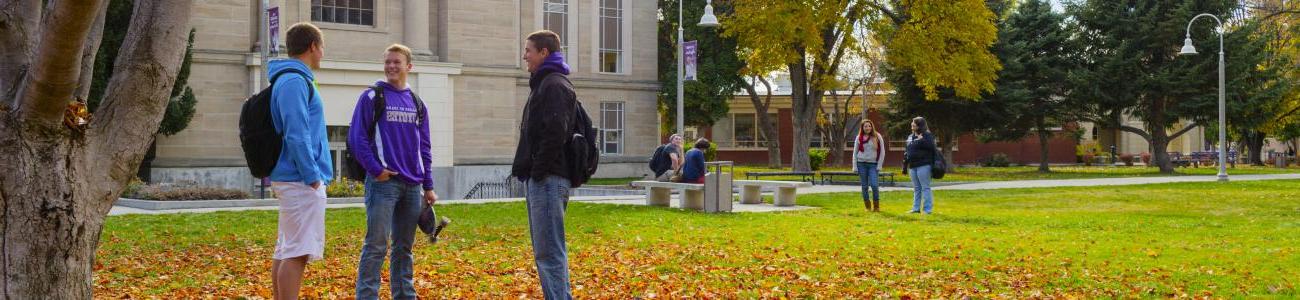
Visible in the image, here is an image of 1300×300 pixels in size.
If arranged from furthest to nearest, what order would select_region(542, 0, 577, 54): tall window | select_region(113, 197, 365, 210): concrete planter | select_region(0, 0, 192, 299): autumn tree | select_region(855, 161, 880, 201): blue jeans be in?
select_region(542, 0, 577, 54): tall window
select_region(113, 197, 365, 210): concrete planter
select_region(855, 161, 880, 201): blue jeans
select_region(0, 0, 192, 299): autumn tree

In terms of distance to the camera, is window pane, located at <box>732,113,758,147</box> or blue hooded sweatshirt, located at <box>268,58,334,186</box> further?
window pane, located at <box>732,113,758,147</box>

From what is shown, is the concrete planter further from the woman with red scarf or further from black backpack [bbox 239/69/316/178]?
black backpack [bbox 239/69/316/178]

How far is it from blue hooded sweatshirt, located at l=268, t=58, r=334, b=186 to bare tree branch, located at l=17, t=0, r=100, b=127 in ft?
3.27

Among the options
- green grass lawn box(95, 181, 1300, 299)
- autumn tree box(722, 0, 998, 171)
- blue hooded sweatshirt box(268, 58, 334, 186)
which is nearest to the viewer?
blue hooded sweatshirt box(268, 58, 334, 186)

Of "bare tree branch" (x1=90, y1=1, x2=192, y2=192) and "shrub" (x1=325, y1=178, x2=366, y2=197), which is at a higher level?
"bare tree branch" (x1=90, y1=1, x2=192, y2=192)

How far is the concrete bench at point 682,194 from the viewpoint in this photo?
18.8 meters

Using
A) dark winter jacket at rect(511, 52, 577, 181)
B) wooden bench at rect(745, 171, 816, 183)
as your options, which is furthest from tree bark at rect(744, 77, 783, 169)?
dark winter jacket at rect(511, 52, 577, 181)

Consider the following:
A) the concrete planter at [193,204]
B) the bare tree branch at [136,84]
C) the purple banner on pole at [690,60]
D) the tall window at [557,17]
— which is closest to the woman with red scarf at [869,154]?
the concrete planter at [193,204]

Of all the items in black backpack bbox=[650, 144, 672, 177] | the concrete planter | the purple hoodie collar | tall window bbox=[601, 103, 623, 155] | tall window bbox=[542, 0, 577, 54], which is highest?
tall window bbox=[542, 0, 577, 54]

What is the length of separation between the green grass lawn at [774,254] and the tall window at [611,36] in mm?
20110

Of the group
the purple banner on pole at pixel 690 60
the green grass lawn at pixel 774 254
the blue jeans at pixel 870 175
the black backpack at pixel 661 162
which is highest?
the purple banner on pole at pixel 690 60

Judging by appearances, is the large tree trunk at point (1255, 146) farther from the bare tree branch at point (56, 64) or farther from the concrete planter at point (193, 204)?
the bare tree branch at point (56, 64)

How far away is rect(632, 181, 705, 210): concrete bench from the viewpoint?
61.7 ft

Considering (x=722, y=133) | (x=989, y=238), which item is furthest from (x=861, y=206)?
(x=722, y=133)
